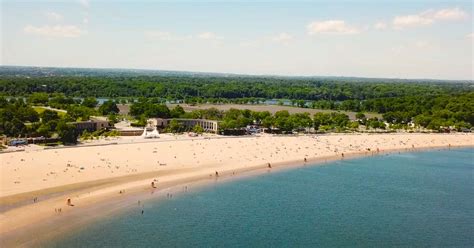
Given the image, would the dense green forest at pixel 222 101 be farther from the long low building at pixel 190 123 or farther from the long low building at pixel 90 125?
the long low building at pixel 90 125

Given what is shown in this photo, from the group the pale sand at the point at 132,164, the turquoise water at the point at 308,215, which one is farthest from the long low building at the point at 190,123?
the turquoise water at the point at 308,215

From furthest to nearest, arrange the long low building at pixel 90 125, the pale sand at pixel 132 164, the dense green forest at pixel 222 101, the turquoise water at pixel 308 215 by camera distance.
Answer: the dense green forest at pixel 222 101, the long low building at pixel 90 125, the pale sand at pixel 132 164, the turquoise water at pixel 308 215

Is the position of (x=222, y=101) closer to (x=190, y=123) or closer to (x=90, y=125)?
(x=190, y=123)

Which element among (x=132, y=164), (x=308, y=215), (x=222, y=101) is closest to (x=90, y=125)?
(x=132, y=164)

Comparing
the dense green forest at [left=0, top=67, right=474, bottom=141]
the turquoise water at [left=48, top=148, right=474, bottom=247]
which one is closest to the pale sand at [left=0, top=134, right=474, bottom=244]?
the turquoise water at [left=48, top=148, right=474, bottom=247]

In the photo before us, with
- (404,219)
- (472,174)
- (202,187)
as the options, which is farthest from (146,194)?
(472,174)

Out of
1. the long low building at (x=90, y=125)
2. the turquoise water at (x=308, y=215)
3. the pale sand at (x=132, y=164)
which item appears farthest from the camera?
the long low building at (x=90, y=125)

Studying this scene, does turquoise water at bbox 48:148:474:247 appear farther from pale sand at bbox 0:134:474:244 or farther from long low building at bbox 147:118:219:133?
long low building at bbox 147:118:219:133
